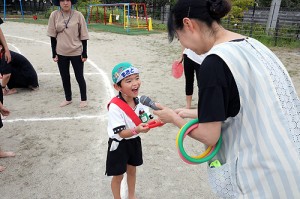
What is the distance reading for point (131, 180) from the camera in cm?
271

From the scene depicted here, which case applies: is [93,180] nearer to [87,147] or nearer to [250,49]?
[87,147]

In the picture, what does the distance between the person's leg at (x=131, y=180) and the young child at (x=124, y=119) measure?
0.20 meters

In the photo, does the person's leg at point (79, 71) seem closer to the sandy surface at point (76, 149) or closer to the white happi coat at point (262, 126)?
the sandy surface at point (76, 149)

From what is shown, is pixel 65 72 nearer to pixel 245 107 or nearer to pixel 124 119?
pixel 124 119

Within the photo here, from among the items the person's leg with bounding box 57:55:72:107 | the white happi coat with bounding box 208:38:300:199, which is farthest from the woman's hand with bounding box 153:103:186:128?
the person's leg with bounding box 57:55:72:107

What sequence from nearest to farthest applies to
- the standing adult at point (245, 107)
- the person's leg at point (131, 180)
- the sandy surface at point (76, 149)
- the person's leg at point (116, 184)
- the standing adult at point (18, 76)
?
the standing adult at point (245, 107), the person's leg at point (116, 184), the person's leg at point (131, 180), the sandy surface at point (76, 149), the standing adult at point (18, 76)

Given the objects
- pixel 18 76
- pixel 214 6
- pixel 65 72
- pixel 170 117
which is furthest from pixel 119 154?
pixel 18 76

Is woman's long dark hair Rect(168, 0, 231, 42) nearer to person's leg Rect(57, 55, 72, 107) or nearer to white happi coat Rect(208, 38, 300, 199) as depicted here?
white happi coat Rect(208, 38, 300, 199)

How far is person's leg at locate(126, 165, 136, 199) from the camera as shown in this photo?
2.67 metres

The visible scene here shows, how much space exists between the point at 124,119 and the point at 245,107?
1.16 m

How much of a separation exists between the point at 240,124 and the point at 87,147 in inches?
108

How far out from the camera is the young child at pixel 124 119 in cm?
219

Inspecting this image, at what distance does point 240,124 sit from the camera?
1.33 metres

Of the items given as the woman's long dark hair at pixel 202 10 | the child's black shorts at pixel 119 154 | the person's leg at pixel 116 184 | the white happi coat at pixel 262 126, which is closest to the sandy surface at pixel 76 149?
the person's leg at pixel 116 184
